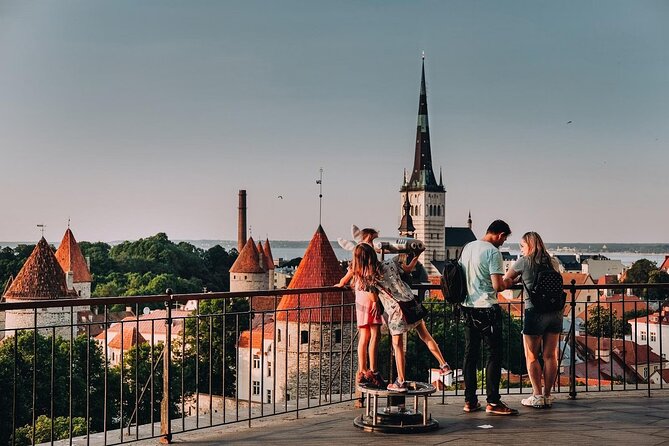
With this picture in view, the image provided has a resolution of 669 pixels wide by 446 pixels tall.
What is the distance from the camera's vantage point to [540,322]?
612 centimetres

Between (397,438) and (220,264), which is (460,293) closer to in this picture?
(397,438)

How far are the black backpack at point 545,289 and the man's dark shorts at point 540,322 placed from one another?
0.06 meters

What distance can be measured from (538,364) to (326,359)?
24.6m

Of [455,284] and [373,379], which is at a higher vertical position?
[455,284]

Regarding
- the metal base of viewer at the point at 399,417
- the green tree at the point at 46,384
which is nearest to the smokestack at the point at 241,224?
the green tree at the point at 46,384

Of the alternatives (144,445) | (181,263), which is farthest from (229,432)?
(181,263)

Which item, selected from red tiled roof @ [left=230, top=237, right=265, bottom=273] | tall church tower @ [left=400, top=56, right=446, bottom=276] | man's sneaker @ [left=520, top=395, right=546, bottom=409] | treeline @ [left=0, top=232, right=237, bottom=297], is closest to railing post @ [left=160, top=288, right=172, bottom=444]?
man's sneaker @ [left=520, top=395, right=546, bottom=409]

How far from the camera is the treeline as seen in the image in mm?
81500

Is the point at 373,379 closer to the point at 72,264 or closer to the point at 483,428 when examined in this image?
the point at 483,428

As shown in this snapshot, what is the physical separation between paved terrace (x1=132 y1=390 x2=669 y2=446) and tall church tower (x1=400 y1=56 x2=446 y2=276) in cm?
11752

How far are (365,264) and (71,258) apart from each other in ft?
195

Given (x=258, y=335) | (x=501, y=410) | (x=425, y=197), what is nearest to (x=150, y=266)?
(x=425, y=197)

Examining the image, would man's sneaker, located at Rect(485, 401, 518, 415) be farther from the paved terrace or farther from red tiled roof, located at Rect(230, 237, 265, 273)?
red tiled roof, located at Rect(230, 237, 265, 273)

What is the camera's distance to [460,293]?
5863mm
